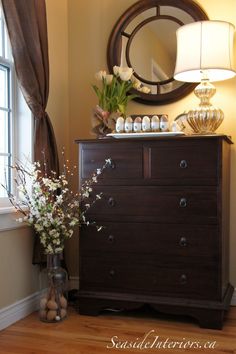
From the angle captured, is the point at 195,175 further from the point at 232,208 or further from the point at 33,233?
the point at 33,233

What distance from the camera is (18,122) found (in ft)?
9.41

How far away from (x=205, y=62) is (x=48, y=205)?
1.25 meters

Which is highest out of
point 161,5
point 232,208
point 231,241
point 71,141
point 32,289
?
point 161,5

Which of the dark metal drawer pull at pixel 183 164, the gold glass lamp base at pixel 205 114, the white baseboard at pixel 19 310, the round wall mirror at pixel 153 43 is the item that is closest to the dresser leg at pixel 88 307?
the white baseboard at pixel 19 310

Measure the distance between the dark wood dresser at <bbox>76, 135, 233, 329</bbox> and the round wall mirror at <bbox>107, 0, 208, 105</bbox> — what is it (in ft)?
1.93

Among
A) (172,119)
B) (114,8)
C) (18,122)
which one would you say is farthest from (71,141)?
(114,8)

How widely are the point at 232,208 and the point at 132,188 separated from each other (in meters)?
0.75

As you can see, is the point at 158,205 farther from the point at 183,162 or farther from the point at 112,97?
the point at 112,97

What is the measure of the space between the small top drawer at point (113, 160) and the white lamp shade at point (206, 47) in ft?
1.93

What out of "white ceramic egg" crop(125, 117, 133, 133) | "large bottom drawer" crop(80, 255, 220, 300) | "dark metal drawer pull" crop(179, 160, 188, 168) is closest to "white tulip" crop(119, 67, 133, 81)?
"white ceramic egg" crop(125, 117, 133, 133)

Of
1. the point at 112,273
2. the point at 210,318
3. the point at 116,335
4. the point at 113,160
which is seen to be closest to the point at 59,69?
the point at 113,160

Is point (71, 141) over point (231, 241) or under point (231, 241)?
over

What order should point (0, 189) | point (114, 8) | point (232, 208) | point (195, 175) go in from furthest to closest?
1. point (114, 8)
2. point (232, 208)
3. point (0, 189)
4. point (195, 175)

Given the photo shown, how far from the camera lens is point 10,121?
9.29 ft
